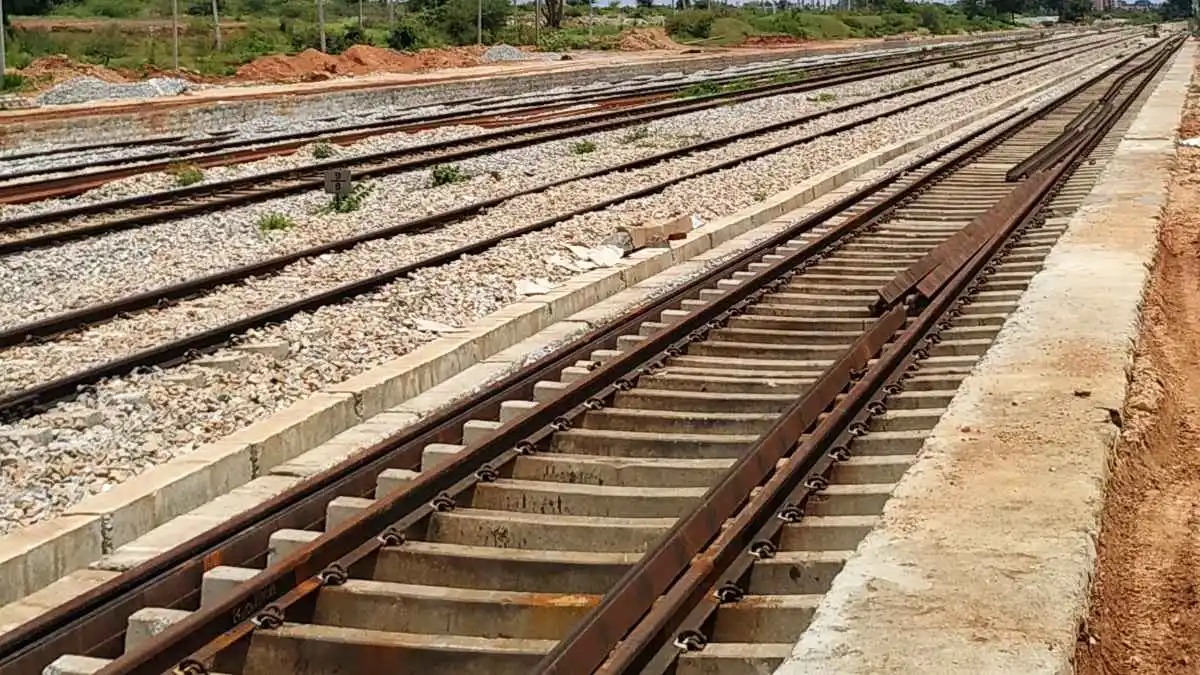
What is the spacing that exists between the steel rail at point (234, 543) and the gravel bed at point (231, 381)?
1.22 meters

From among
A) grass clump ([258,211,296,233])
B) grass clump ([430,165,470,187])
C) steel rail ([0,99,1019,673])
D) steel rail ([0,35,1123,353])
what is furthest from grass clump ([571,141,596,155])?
steel rail ([0,99,1019,673])

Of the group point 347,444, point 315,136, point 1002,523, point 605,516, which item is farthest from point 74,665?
point 315,136

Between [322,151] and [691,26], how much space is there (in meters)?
80.8

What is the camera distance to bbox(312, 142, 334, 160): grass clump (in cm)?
2278

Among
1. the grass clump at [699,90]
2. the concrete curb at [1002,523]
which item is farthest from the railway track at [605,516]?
the grass clump at [699,90]

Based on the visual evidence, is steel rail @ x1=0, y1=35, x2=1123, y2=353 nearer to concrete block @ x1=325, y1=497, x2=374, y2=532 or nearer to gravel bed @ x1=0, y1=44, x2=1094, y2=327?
gravel bed @ x1=0, y1=44, x2=1094, y2=327

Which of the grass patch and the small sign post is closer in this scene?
the small sign post

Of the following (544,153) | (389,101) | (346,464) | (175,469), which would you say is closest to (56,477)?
(175,469)

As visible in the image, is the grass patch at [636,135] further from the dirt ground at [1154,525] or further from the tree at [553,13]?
the tree at [553,13]

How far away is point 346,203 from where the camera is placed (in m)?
17.1

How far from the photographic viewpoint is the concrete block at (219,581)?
18.6 feet

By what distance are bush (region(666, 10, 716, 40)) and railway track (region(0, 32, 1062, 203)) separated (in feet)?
173

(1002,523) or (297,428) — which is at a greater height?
(1002,523)

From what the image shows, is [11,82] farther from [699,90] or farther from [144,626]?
[144,626]
